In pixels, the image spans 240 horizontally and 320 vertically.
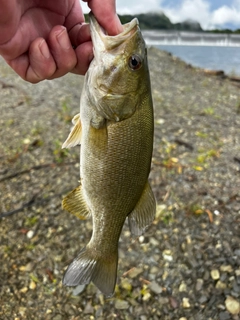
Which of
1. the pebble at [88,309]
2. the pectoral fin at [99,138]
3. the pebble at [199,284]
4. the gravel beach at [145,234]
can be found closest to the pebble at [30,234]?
the gravel beach at [145,234]

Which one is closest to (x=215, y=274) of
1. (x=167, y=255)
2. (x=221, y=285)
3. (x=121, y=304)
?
(x=221, y=285)

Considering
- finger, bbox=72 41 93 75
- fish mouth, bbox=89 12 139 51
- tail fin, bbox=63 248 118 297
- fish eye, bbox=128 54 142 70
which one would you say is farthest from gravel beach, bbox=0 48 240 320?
fish mouth, bbox=89 12 139 51

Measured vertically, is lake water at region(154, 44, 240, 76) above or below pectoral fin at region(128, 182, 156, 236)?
below

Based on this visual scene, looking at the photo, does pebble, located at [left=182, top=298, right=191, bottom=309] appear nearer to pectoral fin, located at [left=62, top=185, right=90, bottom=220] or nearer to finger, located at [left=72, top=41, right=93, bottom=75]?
pectoral fin, located at [left=62, top=185, right=90, bottom=220]

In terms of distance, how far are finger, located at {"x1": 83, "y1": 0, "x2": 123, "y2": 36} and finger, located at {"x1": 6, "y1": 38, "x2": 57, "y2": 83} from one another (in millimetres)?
422

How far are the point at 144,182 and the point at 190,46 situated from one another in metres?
16.5

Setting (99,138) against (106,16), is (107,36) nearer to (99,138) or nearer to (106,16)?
(106,16)

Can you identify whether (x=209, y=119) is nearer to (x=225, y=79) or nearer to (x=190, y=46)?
(x=225, y=79)

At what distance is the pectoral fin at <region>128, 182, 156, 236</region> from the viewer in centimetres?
220

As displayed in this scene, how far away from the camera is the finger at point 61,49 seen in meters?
2.32

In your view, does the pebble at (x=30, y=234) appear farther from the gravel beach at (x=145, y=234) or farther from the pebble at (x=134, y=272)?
the pebble at (x=134, y=272)

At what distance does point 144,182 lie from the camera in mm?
2148

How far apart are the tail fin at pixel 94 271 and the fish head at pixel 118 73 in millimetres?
838

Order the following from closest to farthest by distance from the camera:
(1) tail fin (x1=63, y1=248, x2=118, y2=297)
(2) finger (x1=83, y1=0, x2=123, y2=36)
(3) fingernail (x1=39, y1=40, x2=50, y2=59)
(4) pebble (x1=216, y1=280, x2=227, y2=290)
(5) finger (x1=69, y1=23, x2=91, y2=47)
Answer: (2) finger (x1=83, y1=0, x2=123, y2=36) < (1) tail fin (x1=63, y1=248, x2=118, y2=297) < (3) fingernail (x1=39, y1=40, x2=50, y2=59) < (5) finger (x1=69, y1=23, x2=91, y2=47) < (4) pebble (x1=216, y1=280, x2=227, y2=290)
